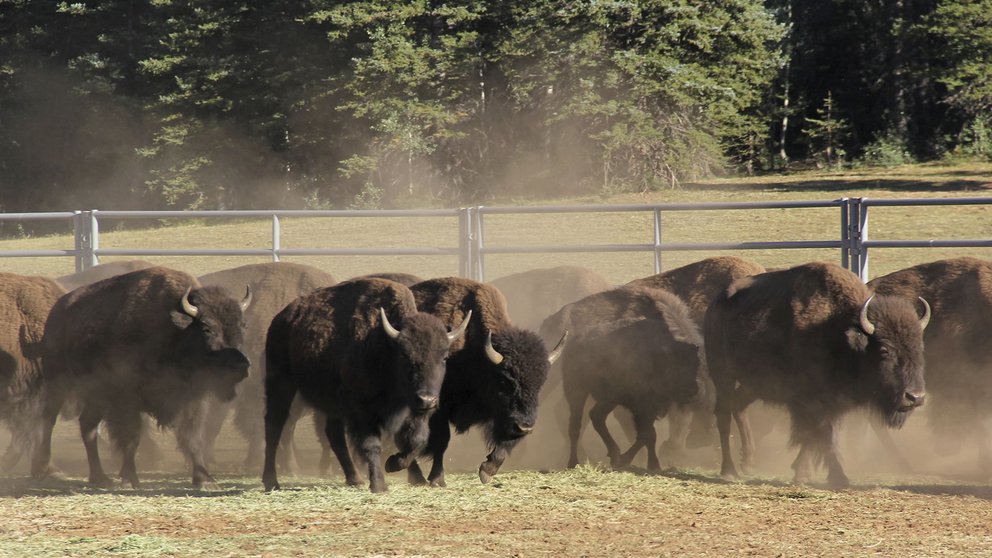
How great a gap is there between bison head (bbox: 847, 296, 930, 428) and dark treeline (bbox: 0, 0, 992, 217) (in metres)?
20.6

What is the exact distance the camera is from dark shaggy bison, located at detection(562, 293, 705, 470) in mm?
10633

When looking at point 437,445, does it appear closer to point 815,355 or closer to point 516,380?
point 516,380

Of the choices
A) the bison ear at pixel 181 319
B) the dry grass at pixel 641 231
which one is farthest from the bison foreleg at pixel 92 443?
the dry grass at pixel 641 231

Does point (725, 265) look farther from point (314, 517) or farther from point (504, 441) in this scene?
point (314, 517)

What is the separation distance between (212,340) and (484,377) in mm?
2282

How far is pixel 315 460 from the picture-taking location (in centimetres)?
1185

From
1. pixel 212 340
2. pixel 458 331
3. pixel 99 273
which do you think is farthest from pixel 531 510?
pixel 99 273

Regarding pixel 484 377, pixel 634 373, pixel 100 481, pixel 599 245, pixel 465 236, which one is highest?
pixel 465 236

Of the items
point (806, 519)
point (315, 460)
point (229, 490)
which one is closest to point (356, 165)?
point (315, 460)

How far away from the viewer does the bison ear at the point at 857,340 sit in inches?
381

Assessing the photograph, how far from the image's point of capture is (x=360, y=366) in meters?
9.49

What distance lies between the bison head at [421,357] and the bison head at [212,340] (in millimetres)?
1630

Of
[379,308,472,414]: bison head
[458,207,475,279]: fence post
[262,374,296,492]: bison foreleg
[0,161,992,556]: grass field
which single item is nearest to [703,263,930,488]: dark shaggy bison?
[0,161,992,556]: grass field

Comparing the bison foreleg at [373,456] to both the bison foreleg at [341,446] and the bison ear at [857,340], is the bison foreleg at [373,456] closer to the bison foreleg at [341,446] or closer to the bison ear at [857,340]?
the bison foreleg at [341,446]
